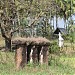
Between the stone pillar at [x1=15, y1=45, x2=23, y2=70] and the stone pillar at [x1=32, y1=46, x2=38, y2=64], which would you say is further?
the stone pillar at [x1=32, y1=46, x2=38, y2=64]

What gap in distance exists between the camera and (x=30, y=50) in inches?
492

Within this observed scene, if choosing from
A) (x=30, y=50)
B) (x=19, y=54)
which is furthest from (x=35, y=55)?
(x=19, y=54)

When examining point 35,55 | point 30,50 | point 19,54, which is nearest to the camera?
point 19,54

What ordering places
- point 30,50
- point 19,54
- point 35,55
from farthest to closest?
point 35,55, point 30,50, point 19,54

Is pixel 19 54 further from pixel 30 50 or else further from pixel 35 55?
pixel 35 55

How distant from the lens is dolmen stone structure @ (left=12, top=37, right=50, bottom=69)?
11406 millimetres

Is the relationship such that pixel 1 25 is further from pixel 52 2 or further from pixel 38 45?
pixel 38 45

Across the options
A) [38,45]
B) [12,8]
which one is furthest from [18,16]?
[38,45]

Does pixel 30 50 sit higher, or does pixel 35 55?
pixel 30 50

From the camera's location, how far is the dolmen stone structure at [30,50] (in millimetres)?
11406

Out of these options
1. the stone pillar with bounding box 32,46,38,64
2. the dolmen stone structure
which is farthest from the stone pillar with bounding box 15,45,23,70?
the stone pillar with bounding box 32,46,38,64

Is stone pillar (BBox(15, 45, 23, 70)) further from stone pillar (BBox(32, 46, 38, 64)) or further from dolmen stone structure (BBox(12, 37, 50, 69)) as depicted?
stone pillar (BBox(32, 46, 38, 64))

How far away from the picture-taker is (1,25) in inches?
719

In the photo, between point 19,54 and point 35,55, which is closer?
point 19,54
